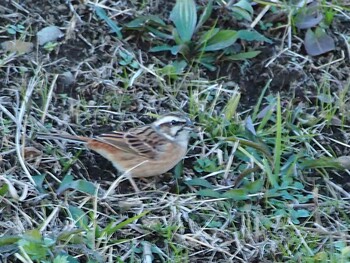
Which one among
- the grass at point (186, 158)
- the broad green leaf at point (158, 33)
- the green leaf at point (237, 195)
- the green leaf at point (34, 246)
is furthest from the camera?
the broad green leaf at point (158, 33)

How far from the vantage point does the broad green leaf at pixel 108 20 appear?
22.7 ft

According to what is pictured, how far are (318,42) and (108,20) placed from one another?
1518 millimetres

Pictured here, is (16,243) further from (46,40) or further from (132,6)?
(132,6)

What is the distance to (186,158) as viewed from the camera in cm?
621

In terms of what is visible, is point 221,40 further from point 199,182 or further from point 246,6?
point 199,182

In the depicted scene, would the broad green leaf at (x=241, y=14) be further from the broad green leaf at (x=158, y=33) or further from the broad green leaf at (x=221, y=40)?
the broad green leaf at (x=158, y=33)

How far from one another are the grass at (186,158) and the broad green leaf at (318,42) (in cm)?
6

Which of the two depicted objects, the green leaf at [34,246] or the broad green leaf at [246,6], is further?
the broad green leaf at [246,6]

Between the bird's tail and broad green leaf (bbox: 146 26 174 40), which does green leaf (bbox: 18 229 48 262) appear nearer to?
the bird's tail

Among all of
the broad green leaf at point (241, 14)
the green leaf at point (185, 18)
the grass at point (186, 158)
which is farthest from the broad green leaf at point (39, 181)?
the broad green leaf at point (241, 14)

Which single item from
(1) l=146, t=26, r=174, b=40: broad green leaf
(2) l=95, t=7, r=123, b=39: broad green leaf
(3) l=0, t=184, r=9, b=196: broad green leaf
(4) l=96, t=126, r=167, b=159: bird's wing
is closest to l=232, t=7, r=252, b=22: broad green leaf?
(1) l=146, t=26, r=174, b=40: broad green leaf

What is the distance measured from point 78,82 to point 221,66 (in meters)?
1.03

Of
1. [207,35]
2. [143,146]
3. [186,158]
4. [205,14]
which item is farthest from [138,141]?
[205,14]

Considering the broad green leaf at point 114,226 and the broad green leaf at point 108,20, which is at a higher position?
the broad green leaf at point 108,20
